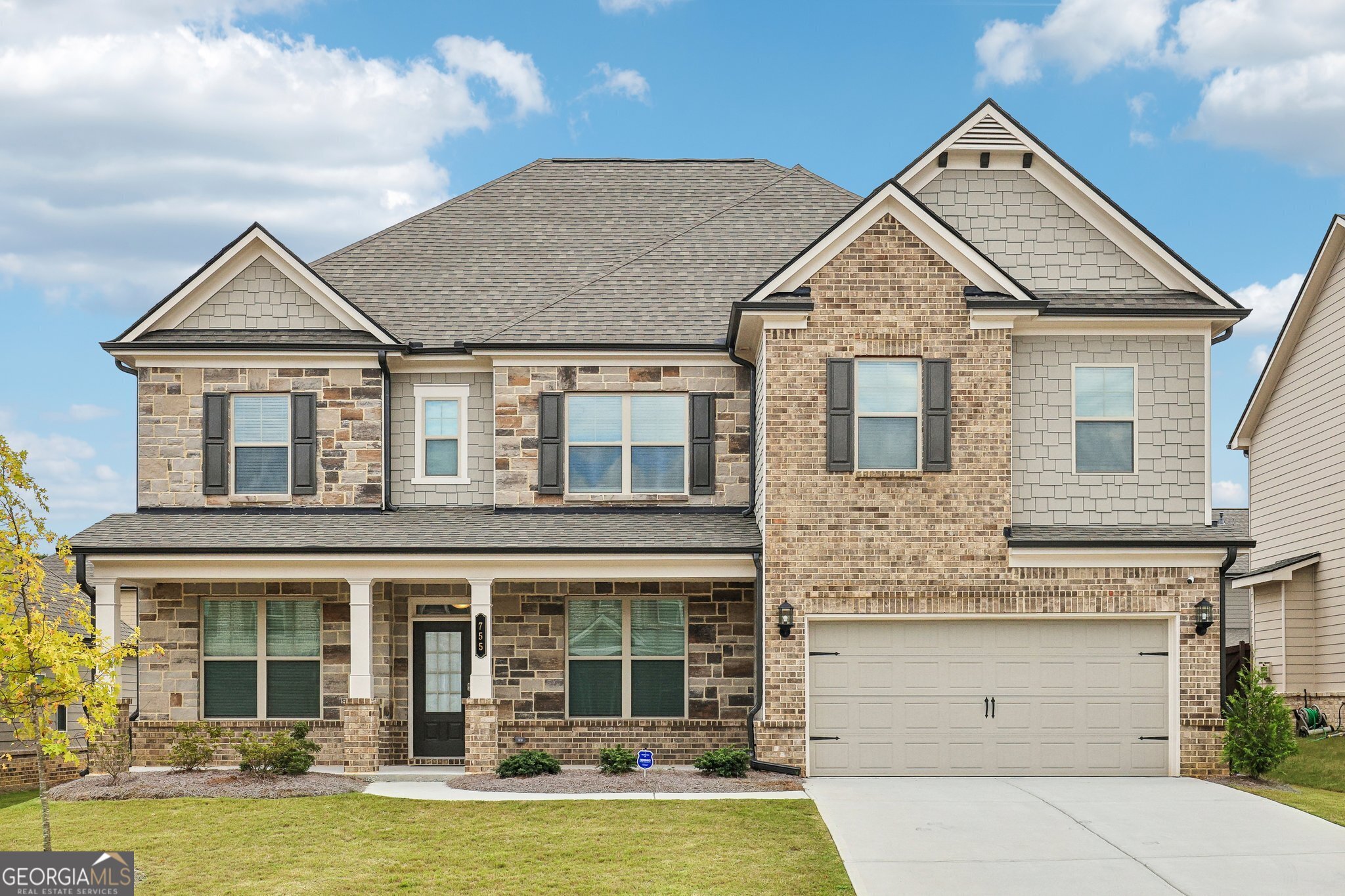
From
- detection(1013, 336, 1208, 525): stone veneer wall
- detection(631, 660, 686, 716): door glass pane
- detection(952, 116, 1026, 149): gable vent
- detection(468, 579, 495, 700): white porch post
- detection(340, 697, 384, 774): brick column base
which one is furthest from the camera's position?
detection(631, 660, 686, 716): door glass pane

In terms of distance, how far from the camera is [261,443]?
62.4 feet

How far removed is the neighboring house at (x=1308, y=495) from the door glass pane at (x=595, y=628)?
13208 millimetres

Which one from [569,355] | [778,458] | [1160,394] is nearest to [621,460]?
[569,355]

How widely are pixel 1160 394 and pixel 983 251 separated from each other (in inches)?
125

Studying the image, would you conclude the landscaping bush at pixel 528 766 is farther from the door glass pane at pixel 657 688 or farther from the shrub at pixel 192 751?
the shrub at pixel 192 751

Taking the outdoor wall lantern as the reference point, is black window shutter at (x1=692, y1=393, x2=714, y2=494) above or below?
above

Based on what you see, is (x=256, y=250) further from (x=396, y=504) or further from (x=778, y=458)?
(x=778, y=458)

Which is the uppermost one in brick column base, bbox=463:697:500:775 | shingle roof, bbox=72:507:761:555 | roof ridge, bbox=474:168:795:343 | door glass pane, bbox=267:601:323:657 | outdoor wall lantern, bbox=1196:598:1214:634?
roof ridge, bbox=474:168:795:343

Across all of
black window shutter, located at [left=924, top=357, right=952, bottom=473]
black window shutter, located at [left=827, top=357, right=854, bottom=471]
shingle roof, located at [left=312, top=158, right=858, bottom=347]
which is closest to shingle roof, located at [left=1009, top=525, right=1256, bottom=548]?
black window shutter, located at [left=924, top=357, right=952, bottom=473]

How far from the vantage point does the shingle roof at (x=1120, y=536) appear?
659 inches

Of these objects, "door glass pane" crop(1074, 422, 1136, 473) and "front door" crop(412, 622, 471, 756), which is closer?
"door glass pane" crop(1074, 422, 1136, 473)

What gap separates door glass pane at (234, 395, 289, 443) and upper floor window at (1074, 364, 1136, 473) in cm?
1143

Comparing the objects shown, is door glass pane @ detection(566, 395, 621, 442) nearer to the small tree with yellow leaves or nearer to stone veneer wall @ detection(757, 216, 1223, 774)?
stone veneer wall @ detection(757, 216, 1223, 774)

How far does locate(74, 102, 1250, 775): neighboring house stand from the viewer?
55.6ft
